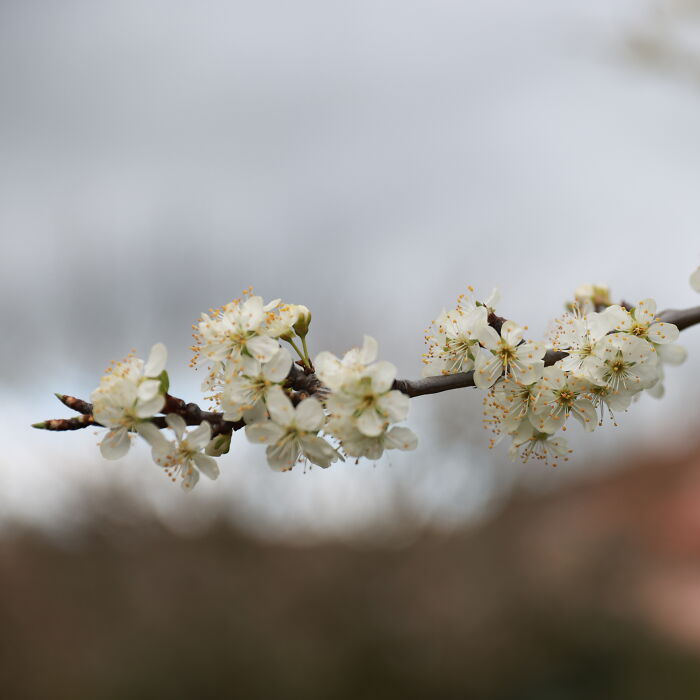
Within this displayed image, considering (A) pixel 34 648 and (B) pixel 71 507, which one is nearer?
(A) pixel 34 648

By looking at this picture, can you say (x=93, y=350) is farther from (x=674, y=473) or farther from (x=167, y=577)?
(x=674, y=473)

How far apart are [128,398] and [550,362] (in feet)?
1.80

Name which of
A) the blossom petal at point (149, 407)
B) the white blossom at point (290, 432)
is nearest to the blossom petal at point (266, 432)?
the white blossom at point (290, 432)

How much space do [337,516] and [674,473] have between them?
5.01 m

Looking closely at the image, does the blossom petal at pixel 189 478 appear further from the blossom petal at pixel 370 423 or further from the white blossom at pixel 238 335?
the blossom petal at pixel 370 423

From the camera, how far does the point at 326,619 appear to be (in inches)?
169

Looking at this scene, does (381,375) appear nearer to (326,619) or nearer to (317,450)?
(317,450)

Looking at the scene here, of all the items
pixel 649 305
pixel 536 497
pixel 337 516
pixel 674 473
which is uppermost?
pixel 674 473

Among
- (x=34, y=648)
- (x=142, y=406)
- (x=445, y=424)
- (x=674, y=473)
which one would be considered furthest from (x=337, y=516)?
(x=674, y=473)

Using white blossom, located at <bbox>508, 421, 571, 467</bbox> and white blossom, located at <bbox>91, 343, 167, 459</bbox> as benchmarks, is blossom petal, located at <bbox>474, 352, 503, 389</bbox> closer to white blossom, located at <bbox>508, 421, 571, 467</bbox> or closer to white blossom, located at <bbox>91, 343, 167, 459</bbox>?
white blossom, located at <bbox>508, 421, 571, 467</bbox>

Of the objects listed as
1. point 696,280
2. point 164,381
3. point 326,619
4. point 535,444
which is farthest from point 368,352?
point 326,619

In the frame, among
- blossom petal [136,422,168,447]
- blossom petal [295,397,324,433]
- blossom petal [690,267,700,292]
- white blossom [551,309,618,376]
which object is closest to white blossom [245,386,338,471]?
blossom petal [295,397,324,433]

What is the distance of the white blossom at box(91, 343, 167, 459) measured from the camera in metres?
0.78

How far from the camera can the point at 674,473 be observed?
25.6 feet
